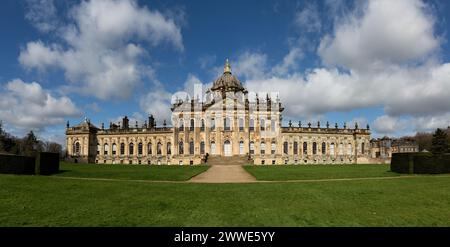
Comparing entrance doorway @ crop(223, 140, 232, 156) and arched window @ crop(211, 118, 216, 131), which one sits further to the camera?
arched window @ crop(211, 118, 216, 131)

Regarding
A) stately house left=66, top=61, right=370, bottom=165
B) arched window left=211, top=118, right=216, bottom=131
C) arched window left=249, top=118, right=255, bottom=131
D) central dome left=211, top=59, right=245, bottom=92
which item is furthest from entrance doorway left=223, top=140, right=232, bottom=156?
central dome left=211, top=59, right=245, bottom=92

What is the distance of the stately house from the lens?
59406 millimetres

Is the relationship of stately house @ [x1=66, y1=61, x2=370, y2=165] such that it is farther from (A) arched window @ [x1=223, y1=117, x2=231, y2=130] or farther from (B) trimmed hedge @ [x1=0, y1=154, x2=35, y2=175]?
(B) trimmed hedge @ [x1=0, y1=154, x2=35, y2=175]

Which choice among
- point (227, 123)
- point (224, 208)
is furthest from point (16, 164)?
point (227, 123)

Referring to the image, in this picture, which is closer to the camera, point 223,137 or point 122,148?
point 223,137

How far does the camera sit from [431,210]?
1098cm

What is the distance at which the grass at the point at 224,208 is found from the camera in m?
9.53

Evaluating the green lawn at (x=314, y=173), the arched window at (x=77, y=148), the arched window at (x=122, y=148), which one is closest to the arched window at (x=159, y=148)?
the arched window at (x=122, y=148)

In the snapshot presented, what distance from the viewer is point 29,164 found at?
24.7 m

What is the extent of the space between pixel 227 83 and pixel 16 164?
4613cm

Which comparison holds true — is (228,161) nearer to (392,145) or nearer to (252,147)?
(252,147)

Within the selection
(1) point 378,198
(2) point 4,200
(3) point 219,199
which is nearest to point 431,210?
A: (1) point 378,198
